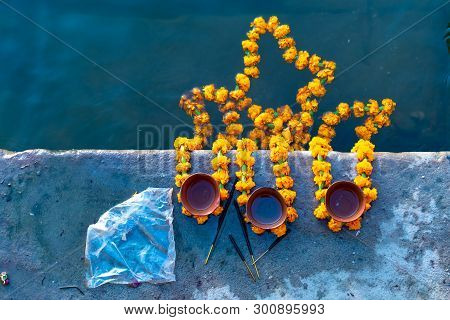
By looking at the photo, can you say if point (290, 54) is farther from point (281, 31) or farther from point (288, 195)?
point (288, 195)

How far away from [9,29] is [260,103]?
3842 mm

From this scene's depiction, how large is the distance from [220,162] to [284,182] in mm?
796

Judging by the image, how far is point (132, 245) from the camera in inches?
213

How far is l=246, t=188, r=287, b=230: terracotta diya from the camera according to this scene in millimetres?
5199

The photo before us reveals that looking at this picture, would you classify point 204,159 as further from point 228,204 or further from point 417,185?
point 417,185

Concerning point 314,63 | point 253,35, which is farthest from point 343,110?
point 253,35

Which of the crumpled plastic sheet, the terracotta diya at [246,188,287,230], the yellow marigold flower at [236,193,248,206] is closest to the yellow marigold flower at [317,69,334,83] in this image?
the terracotta diya at [246,188,287,230]

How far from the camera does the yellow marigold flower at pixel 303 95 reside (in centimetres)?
632

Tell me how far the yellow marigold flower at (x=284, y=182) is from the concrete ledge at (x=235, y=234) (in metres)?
0.14

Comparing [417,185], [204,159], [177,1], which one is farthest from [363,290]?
[177,1]

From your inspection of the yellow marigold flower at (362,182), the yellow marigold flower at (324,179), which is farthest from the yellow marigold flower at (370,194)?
the yellow marigold flower at (324,179)

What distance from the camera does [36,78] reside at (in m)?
6.70

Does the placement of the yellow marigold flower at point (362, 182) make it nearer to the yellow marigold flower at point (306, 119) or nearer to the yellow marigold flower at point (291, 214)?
the yellow marigold flower at point (291, 214)

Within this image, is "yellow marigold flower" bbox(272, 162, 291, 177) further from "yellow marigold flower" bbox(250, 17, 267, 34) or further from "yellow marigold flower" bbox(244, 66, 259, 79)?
"yellow marigold flower" bbox(250, 17, 267, 34)
